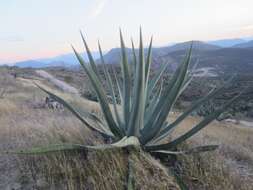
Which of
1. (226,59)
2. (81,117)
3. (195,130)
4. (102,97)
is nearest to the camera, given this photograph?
(195,130)

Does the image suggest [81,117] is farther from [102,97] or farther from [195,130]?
[195,130]

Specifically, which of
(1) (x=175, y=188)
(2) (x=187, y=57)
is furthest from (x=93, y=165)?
(2) (x=187, y=57)

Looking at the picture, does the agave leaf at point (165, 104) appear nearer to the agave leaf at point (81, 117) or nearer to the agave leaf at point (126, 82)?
the agave leaf at point (126, 82)

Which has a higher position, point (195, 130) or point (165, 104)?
point (165, 104)

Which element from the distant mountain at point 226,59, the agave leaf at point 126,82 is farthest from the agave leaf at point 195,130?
the distant mountain at point 226,59

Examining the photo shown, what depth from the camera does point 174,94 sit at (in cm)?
268

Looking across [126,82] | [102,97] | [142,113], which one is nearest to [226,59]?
[126,82]

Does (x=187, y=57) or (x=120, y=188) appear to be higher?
(x=187, y=57)

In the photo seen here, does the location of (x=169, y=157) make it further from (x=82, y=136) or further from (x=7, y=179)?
(x=7, y=179)

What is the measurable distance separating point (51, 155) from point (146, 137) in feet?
3.29

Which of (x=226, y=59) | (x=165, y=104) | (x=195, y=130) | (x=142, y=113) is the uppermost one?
(x=165, y=104)

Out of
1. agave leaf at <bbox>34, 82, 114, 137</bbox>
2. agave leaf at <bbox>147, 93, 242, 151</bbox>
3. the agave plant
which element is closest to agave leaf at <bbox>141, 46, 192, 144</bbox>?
the agave plant

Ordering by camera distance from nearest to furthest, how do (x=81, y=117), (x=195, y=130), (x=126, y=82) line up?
(x=195, y=130) < (x=81, y=117) < (x=126, y=82)

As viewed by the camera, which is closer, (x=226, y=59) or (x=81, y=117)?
(x=81, y=117)
